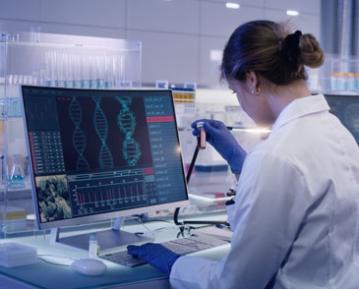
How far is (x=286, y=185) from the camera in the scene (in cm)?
136

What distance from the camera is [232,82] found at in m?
1.54

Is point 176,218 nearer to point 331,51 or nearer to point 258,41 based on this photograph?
point 258,41

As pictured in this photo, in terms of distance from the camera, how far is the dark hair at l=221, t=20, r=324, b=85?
57.7 inches

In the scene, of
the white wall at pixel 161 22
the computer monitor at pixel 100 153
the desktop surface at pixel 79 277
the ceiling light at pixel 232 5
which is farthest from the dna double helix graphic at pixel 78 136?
the ceiling light at pixel 232 5

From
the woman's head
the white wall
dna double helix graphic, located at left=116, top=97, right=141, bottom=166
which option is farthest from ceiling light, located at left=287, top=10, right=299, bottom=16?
the woman's head

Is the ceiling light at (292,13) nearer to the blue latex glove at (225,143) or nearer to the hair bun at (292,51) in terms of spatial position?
the blue latex glove at (225,143)

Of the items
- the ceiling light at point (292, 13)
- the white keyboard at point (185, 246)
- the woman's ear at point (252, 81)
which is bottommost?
the white keyboard at point (185, 246)

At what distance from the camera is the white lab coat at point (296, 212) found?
136cm

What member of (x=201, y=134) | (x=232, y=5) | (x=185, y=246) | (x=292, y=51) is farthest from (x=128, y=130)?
(x=232, y=5)

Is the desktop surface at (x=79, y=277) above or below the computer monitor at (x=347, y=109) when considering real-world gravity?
below

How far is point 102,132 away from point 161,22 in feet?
10.3

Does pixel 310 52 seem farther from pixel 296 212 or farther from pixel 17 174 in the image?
pixel 17 174

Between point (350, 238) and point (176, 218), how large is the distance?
88 cm

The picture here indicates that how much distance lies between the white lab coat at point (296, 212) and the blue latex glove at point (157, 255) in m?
0.15
